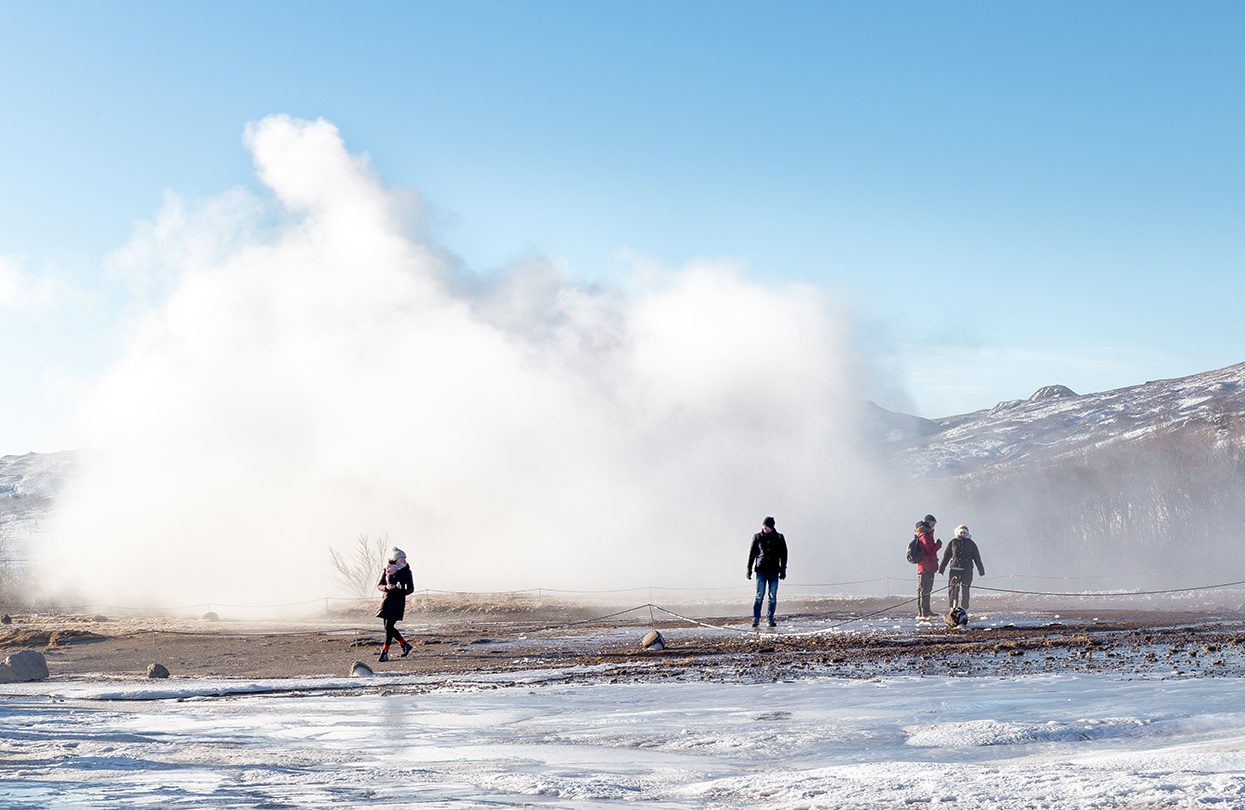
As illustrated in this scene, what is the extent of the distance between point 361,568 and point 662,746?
146ft

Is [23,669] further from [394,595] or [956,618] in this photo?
[956,618]

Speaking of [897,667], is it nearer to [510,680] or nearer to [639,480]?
[510,680]

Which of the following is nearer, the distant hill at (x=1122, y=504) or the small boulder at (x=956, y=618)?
the small boulder at (x=956, y=618)

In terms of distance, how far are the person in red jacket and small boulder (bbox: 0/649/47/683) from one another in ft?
42.5

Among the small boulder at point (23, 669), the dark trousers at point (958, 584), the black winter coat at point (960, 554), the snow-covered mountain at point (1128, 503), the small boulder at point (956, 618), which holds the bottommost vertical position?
the small boulder at point (23, 669)

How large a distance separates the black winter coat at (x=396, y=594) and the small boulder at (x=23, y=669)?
4.13m

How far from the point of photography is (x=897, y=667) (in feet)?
39.3

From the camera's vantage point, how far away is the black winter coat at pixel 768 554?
18766 mm

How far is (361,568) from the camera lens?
50.5m

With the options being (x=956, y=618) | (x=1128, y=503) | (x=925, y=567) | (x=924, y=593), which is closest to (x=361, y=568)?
(x=925, y=567)

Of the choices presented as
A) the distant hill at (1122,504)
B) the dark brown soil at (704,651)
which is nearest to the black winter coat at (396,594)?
the dark brown soil at (704,651)

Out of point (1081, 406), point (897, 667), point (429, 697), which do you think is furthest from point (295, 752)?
point (1081, 406)

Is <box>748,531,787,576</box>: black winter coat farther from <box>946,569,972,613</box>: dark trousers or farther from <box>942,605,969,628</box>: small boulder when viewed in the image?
<box>946,569,972,613</box>: dark trousers

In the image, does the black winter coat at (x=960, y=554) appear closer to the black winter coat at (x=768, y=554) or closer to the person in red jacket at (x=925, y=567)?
the person in red jacket at (x=925, y=567)
